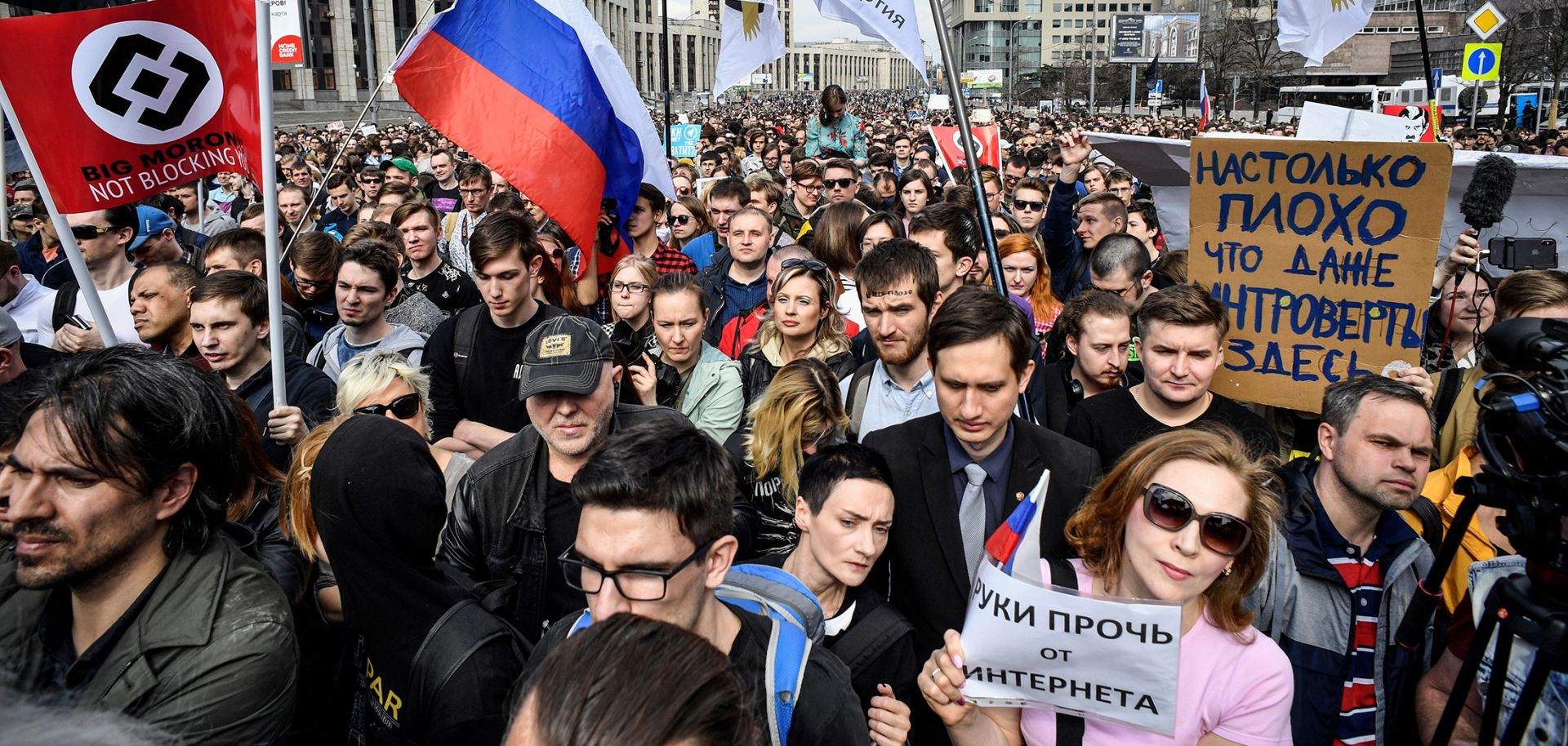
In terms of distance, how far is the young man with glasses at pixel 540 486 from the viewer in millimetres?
2850

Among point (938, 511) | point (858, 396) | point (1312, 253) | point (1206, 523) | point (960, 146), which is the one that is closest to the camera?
point (1206, 523)

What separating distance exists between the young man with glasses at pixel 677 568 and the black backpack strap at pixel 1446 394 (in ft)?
9.79

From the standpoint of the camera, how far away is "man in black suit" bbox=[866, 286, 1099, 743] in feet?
9.52

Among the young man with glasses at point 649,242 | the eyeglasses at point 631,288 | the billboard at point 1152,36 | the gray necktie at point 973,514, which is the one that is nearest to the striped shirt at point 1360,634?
the gray necktie at point 973,514

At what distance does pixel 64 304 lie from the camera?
553 cm

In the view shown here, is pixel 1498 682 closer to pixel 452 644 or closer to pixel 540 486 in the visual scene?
pixel 452 644

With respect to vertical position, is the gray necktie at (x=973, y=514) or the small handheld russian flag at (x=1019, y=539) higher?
the small handheld russian flag at (x=1019, y=539)

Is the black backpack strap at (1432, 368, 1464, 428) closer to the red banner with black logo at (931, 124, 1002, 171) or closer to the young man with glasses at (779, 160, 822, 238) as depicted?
the young man with glasses at (779, 160, 822, 238)

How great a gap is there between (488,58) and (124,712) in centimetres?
359

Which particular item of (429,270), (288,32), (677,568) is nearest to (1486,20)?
(429,270)

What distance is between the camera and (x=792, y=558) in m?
2.92

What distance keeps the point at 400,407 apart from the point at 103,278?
3.21 metres

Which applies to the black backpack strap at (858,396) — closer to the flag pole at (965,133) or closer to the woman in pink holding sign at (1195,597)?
the flag pole at (965,133)

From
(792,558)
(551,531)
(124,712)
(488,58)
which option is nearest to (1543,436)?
(792,558)
